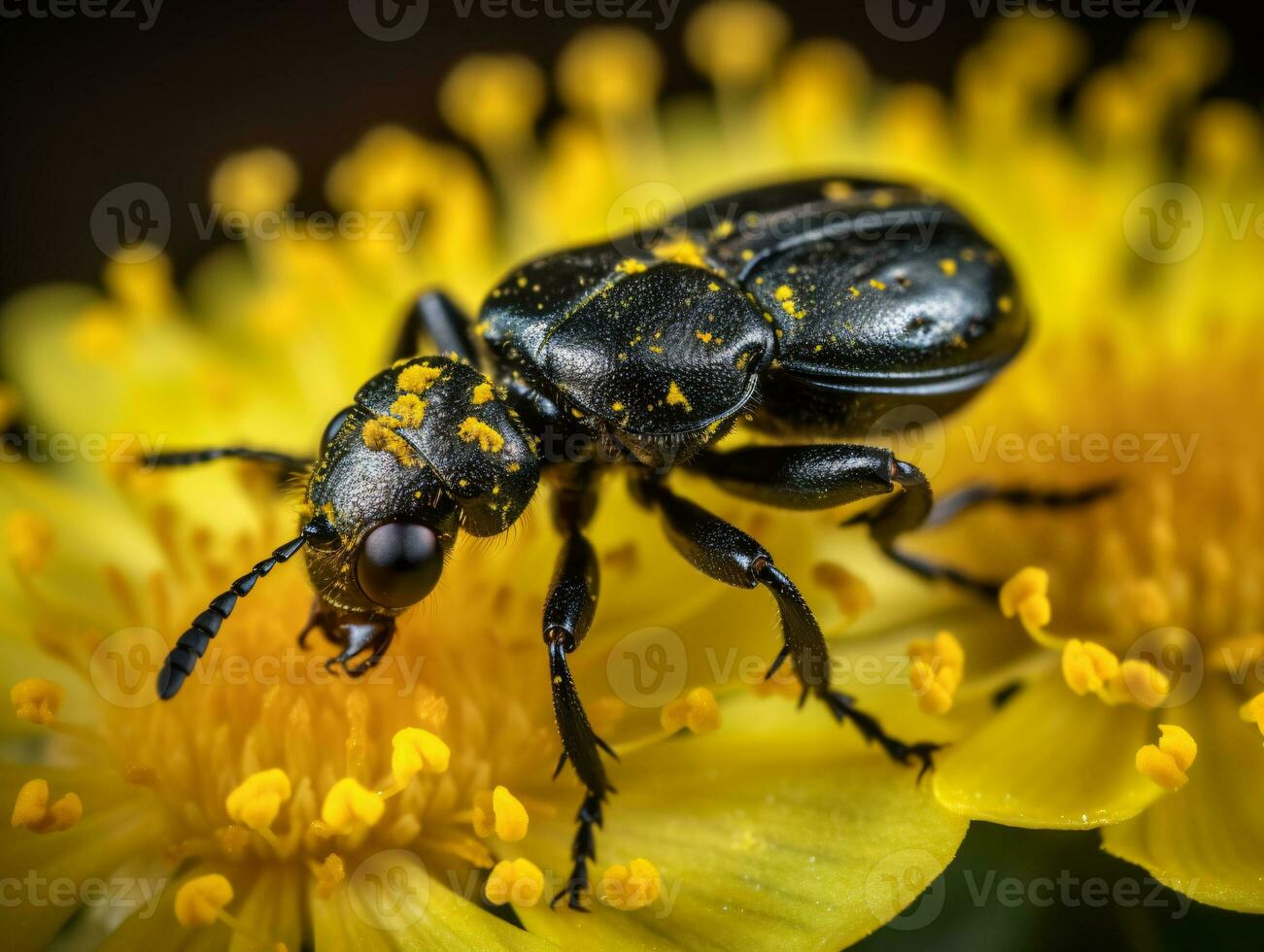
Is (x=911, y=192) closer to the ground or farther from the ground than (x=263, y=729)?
farther from the ground

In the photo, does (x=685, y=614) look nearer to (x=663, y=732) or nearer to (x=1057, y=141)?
(x=663, y=732)

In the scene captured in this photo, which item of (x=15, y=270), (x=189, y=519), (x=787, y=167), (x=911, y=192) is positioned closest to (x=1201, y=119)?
(x=787, y=167)

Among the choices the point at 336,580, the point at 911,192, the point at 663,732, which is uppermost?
the point at 911,192

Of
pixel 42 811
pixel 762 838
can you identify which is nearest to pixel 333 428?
pixel 42 811
